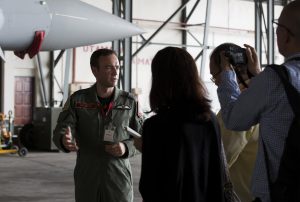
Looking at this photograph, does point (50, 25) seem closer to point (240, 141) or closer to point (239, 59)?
point (240, 141)

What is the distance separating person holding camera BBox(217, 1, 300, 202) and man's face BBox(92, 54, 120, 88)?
1322 mm

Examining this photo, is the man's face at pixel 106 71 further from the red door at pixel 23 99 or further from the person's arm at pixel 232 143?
the red door at pixel 23 99

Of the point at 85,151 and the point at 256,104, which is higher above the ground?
the point at 256,104

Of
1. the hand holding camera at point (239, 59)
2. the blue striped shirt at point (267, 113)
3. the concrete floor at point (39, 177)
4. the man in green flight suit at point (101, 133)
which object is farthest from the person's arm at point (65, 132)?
the concrete floor at point (39, 177)

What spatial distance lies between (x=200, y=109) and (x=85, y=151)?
1.19m

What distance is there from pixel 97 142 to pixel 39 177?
588 centimetres

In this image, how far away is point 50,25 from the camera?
158 inches

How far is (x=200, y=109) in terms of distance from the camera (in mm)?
2141

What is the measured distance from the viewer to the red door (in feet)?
48.3

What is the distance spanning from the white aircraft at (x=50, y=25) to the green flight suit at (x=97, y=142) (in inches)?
35.4

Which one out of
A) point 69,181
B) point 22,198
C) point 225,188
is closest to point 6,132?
point 69,181

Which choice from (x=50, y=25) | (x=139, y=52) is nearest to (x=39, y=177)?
(x=50, y=25)

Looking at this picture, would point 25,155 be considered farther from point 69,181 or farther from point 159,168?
point 159,168

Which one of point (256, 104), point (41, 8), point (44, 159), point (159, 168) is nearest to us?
point (256, 104)
